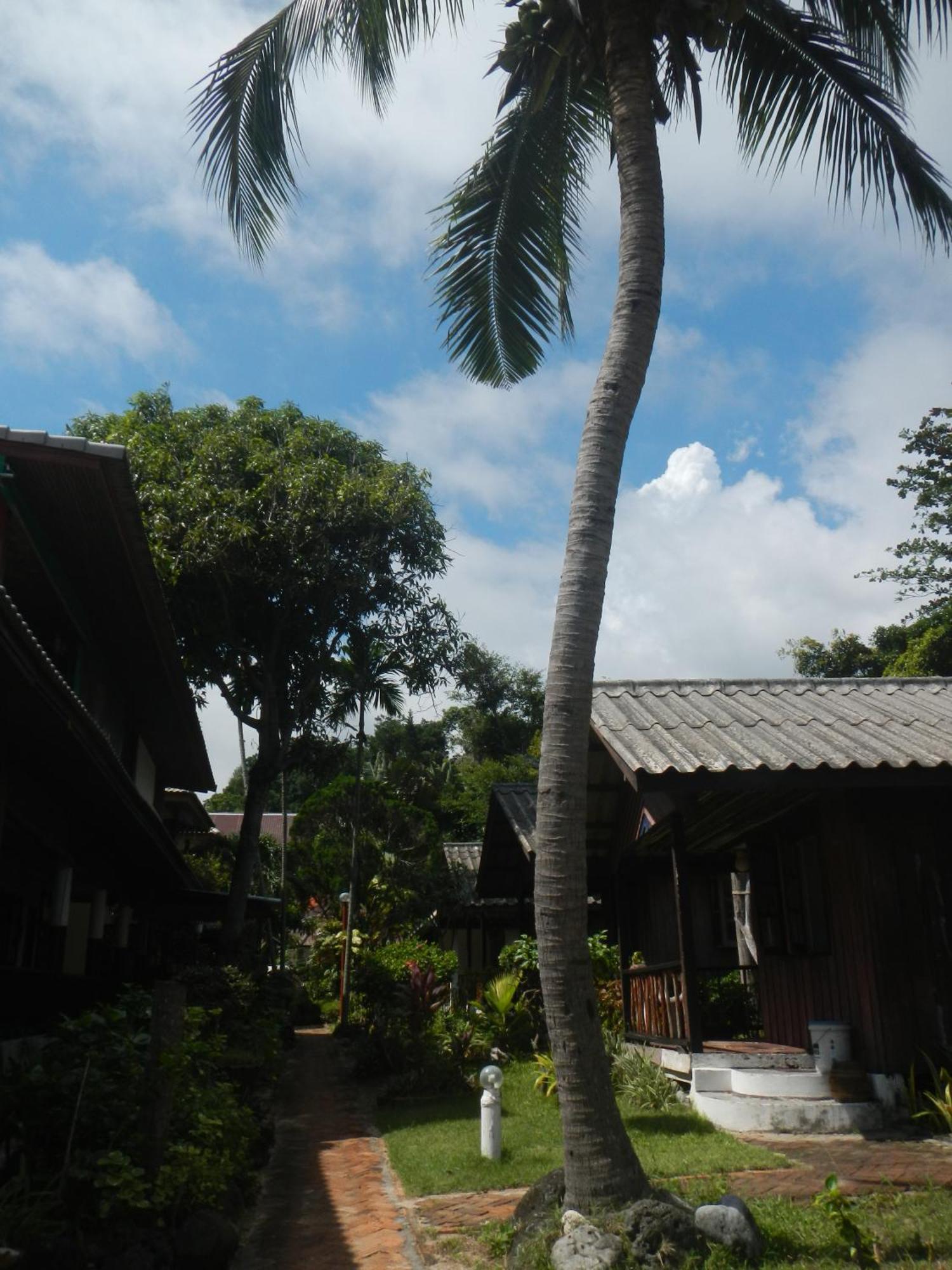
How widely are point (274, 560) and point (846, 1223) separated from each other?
17.7 m

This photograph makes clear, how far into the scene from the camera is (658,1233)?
5.04m

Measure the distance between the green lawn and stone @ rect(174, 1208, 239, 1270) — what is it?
2.03 metres

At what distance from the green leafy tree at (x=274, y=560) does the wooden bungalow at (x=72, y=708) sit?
5879mm

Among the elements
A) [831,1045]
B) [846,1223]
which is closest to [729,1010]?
[831,1045]

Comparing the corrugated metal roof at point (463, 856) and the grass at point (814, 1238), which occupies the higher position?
the corrugated metal roof at point (463, 856)

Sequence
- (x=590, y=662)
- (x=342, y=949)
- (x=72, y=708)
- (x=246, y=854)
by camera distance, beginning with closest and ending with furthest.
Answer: (x=72, y=708)
(x=590, y=662)
(x=246, y=854)
(x=342, y=949)

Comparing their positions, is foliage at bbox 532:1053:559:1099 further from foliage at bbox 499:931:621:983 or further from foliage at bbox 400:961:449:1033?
foliage at bbox 400:961:449:1033

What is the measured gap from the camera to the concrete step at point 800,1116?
870 cm

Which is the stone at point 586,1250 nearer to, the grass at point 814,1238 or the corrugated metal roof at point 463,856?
the grass at point 814,1238

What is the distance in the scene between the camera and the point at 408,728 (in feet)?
148

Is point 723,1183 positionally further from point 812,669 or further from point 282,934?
point 812,669

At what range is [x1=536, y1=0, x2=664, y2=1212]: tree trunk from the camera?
544cm

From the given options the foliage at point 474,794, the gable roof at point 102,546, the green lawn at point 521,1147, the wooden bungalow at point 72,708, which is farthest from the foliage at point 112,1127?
the foliage at point 474,794

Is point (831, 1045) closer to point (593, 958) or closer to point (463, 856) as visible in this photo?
point (593, 958)
